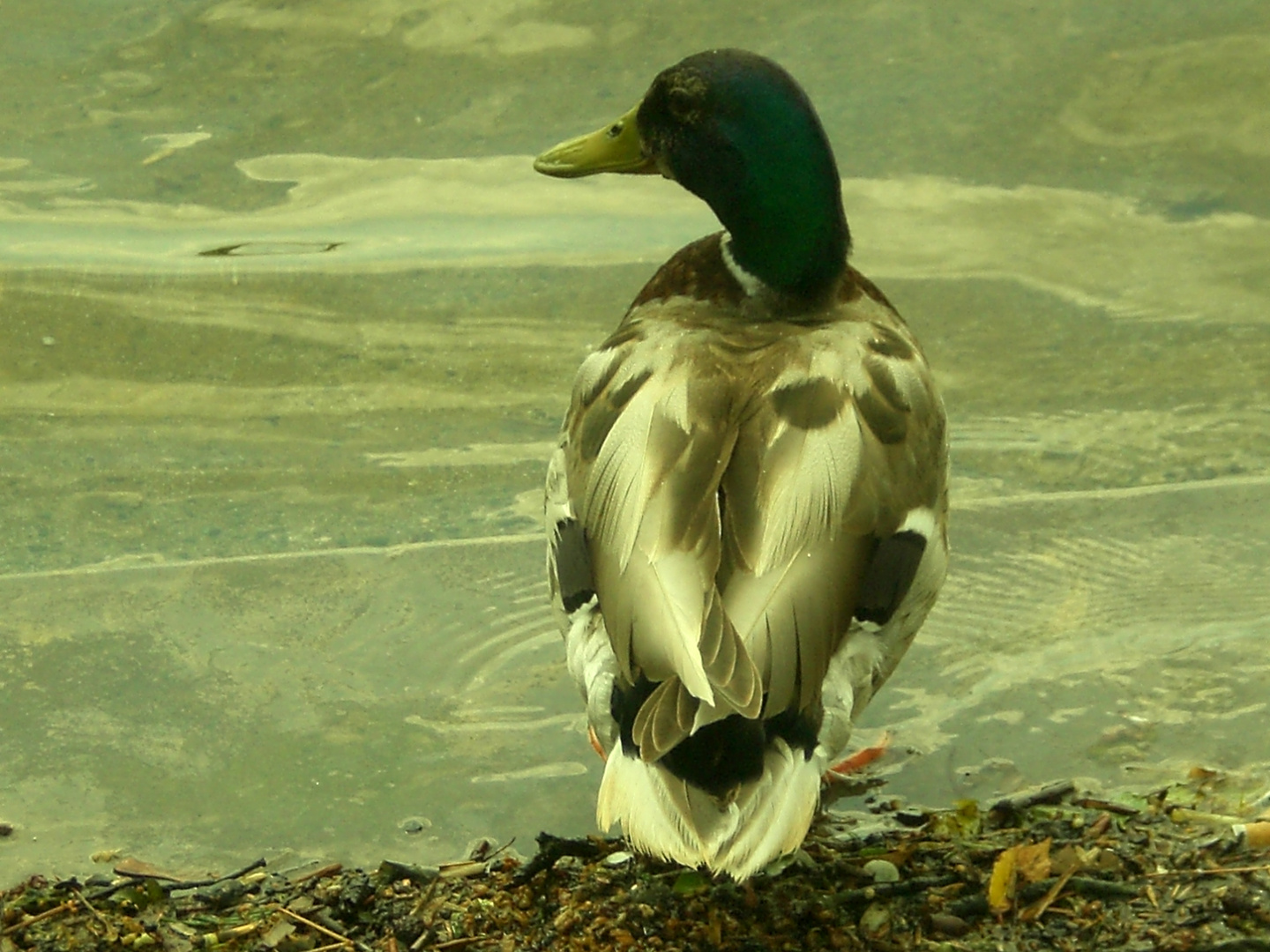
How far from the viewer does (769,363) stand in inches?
124

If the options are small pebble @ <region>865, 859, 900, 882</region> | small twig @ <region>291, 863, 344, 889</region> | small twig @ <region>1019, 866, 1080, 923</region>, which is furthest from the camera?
small twig @ <region>291, 863, 344, 889</region>

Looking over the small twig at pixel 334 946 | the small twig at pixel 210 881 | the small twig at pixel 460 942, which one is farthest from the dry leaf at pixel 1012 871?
the small twig at pixel 210 881

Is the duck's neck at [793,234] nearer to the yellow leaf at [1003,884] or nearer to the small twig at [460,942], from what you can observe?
the yellow leaf at [1003,884]

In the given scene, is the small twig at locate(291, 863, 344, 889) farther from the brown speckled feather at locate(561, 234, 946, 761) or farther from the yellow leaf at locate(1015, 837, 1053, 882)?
the yellow leaf at locate(1015, 837, 1053, 882)

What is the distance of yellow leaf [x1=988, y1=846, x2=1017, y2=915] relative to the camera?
297 centimetres

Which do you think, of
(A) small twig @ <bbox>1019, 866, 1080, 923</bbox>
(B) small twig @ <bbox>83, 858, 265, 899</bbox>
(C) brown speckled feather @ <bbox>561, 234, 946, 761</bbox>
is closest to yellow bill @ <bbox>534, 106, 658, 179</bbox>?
(C) brown speckled feather @ <bbox>561, 234, 946, 761</bbox>

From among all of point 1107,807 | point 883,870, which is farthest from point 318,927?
point 1107,807

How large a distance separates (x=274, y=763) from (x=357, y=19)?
12.4 ft

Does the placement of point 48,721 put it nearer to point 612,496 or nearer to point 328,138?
point 612,496

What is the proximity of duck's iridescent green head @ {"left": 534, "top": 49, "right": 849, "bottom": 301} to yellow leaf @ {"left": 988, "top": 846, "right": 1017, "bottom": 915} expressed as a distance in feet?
3.72

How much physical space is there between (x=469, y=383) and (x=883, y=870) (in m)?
2.55

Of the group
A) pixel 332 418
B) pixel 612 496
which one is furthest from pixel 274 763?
pixel 332 418

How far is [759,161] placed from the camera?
→ 11.6 ft

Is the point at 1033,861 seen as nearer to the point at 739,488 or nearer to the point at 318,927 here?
the point at 739,488
